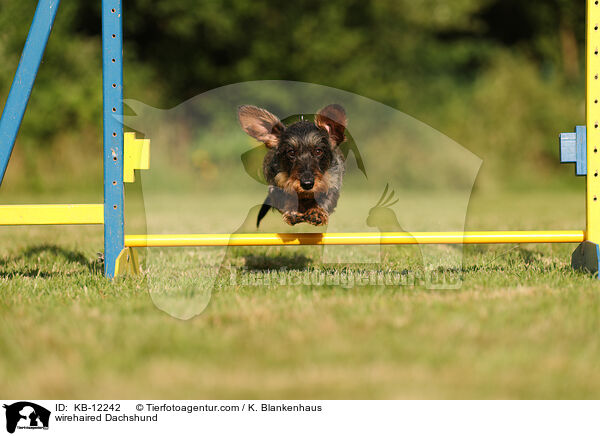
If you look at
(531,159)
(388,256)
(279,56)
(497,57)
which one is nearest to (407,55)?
A: (497,57)

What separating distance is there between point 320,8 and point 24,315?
14.4 metres

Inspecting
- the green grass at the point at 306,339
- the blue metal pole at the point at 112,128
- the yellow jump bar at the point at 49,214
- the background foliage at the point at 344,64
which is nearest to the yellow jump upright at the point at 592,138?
the green grass at the point at 306,339

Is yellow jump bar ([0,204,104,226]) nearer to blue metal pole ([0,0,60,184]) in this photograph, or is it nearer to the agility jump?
the agility jump

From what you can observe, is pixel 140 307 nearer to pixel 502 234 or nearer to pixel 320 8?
pixel 502 234

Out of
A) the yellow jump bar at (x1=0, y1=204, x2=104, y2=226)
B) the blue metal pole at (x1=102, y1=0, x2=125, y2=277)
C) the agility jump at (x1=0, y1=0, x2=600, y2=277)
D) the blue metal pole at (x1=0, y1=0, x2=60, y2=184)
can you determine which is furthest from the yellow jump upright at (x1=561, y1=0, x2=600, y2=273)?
the blue metal pole at (x1=0, y1=0, x2=60, y2=184)

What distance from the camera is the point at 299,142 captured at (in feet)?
10.0

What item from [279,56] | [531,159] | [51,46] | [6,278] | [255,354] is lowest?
[255,354]

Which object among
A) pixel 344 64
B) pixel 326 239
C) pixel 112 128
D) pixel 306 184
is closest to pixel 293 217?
pixel 306 184

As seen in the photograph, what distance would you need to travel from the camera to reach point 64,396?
1568 millimetres

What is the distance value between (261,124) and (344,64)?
12133 mm

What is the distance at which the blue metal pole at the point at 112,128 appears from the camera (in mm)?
2816

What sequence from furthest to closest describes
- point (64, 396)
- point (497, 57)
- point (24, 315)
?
point (497, 57) < point (24, 315) < point (64, 396)

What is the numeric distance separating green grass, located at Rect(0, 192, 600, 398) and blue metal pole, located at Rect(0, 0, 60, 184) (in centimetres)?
70

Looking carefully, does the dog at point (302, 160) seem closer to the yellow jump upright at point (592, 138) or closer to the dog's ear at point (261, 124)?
the dog's ear at point (261, 124)
